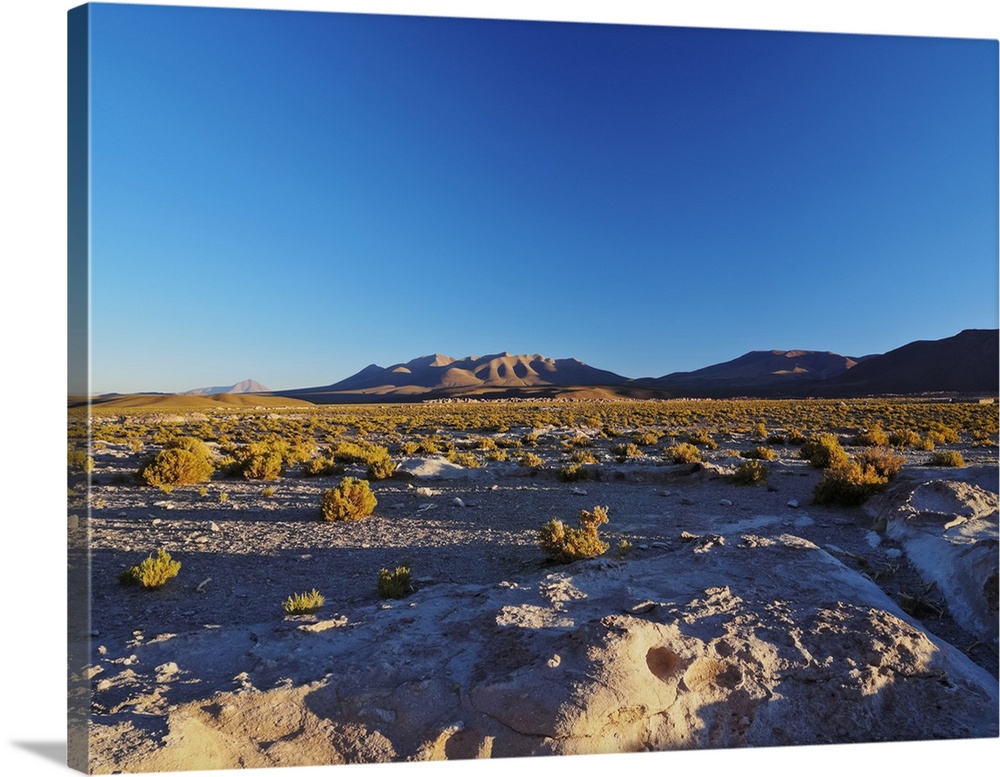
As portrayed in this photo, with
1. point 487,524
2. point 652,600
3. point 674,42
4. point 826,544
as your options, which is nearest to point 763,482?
point 826,544

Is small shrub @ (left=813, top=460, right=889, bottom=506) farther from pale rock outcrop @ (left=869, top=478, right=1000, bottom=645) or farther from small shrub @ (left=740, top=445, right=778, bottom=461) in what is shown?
small shrub @ (left=740, top=445, right=778, bottom=461)

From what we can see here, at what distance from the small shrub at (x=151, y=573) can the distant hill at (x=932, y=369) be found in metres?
7.64

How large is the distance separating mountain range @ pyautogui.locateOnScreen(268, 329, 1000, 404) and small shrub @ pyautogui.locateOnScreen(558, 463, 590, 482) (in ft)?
5.77

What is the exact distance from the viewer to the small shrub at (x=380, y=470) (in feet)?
34.0

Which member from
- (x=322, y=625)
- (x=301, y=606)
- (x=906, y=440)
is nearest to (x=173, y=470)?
(x=301, y=606)

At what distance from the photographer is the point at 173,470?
31.8 ft

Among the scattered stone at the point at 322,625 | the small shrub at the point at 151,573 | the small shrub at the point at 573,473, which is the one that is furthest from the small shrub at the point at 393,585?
the small shrub at the point at 573,473

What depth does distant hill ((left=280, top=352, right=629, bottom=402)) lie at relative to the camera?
24.2ft

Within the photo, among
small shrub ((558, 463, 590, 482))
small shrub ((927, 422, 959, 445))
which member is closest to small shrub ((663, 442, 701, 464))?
small shrub ((558, 463, 590, 482))

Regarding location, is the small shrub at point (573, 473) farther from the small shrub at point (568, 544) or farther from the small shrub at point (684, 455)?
the small shrub at point (568, 544)

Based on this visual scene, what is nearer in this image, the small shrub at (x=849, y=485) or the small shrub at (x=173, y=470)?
the small shrub at (x=849, y=485)

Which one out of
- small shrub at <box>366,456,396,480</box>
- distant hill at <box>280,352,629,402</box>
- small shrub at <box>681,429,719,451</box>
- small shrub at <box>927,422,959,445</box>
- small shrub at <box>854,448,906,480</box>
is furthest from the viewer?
small shrub at <box>681,429,719,451</box>

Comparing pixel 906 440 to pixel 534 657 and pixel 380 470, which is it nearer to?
pixel 380 470

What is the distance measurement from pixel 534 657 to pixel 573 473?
7204 millimetres
